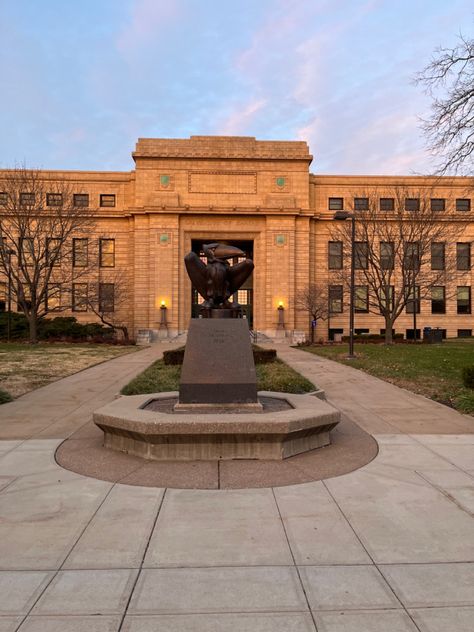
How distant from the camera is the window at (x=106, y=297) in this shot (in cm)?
3942

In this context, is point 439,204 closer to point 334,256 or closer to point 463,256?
point 463,256

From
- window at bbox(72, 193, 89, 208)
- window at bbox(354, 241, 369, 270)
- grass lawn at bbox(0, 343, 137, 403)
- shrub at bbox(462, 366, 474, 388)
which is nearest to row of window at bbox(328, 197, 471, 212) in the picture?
window at bbox(354, 241, 369, 270)

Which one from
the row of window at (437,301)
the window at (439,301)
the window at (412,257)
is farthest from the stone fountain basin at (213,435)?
the window at (439,301)

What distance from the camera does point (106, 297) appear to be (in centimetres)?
3916

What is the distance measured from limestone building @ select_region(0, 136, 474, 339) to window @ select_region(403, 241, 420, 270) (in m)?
10.8

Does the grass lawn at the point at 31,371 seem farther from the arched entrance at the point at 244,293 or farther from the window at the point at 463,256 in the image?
the window at the point at 463,256

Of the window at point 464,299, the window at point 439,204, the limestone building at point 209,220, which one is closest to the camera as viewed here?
the limestone building at point 209,220

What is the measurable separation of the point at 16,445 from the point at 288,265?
39.4m

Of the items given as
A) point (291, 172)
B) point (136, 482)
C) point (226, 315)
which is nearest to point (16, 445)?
point (136, 482)

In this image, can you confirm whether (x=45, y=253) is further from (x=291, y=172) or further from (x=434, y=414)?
(x=434, y=414)

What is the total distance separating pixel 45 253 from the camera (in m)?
32.9

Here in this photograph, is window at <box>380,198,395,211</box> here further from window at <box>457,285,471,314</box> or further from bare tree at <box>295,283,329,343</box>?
window at <box>457,285,471,314</box>

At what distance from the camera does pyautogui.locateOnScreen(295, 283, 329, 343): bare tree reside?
1630 inches

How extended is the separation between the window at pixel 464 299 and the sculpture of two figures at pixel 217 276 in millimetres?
46504
